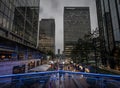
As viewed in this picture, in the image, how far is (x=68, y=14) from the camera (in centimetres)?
14062

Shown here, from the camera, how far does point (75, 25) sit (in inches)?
5084

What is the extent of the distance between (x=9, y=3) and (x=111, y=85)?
25.3 m

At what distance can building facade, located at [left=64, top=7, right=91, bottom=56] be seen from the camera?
12219 cm

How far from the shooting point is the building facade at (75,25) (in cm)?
12219

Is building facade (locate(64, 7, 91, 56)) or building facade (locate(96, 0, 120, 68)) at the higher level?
building facade (locate(64, 7, 91, 56))

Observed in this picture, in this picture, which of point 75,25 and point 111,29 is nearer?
point 111,29

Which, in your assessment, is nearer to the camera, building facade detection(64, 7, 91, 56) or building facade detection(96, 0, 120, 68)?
building facade detection(96, 0, 120, 68)

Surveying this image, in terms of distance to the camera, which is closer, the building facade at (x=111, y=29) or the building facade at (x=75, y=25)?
the building facade at (x=111, y=29)

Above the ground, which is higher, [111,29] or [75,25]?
[75,25]

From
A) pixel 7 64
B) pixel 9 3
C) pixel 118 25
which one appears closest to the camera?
pixel 7 64

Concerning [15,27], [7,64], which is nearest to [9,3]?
[15,27]

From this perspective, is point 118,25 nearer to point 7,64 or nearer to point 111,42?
point 111,42

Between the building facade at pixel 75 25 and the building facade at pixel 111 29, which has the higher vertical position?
the building facade at pixel 75 25

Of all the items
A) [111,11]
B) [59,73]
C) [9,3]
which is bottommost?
[59,73]
